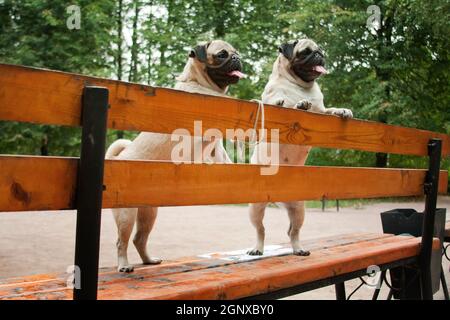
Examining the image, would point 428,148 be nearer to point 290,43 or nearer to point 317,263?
point 290,43

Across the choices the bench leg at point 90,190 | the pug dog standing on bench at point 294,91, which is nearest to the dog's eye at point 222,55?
the pug dog standing on bench at point 294,91

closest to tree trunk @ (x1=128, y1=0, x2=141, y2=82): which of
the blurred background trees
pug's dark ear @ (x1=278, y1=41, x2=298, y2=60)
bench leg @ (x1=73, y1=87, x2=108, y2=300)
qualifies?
the blurred background trees

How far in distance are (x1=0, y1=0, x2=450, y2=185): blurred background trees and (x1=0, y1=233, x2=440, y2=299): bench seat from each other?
46.6ft

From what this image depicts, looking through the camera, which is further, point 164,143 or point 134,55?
point 134,55

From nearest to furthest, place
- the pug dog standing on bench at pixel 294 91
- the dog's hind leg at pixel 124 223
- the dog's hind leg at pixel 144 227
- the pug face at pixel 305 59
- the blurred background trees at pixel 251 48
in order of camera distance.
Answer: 1. the dog's hind leg at pixel 124 223
2. the dog's hind leg at pixel 144 227
3. the pug dog standing on bench at pixel 294 91
4. the pug face at pixel 305 59
5. the blurred background trees at pixel 251 48

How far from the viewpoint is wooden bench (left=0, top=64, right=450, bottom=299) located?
69.2 inches

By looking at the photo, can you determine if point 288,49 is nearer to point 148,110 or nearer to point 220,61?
point 220,61

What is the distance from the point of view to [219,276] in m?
2.51

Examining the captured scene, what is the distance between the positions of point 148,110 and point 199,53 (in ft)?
4.58

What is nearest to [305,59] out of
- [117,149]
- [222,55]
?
Answer: [222,55]

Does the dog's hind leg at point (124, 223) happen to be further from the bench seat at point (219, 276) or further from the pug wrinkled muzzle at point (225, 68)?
the pug wrinkled muzzle at point (225, 68)

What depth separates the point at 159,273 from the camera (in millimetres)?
2611

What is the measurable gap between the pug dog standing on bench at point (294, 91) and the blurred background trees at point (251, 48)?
13.2m

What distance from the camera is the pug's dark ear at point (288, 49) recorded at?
4.02m
